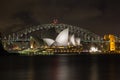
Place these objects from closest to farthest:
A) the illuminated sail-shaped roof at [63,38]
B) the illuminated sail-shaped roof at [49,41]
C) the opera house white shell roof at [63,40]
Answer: the illuminated sail-shaped roof at [63,38]
the opera house white shell roof at [63,40]
the illuminated sail-shaped roof at [49,41]

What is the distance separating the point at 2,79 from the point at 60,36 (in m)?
89.5

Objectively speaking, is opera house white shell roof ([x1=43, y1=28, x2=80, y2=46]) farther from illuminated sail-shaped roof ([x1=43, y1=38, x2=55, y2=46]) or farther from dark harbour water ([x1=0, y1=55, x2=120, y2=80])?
dark harbour water ([x1=0, y1=55, x2=120, y2=80])

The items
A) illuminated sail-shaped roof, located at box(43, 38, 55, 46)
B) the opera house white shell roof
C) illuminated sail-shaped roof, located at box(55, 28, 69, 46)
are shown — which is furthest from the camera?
illuminated sail-shaped roof, located at box(43, 38, 55, 46)

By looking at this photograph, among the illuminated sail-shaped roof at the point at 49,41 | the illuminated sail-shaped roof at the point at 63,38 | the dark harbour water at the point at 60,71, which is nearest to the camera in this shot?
the dark harbour water at the point at 60,71

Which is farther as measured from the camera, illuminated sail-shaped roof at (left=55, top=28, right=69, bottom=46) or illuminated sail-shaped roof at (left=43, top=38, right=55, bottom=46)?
illuminated sail-shaped roof at (left=43, top=38, right=55, bottom=46)

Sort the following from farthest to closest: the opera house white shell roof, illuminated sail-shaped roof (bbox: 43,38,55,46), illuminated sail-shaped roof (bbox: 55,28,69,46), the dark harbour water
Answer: illuminated sail-shaped roof (bbox: 43,38,55,46), the opera house white shell roof, illuminated sail-shaped roof (bbox: 55,28,69,46), the dark harbour water

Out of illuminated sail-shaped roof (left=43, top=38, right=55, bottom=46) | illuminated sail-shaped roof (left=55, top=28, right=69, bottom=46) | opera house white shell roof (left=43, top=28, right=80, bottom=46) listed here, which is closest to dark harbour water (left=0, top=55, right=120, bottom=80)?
illuminated sail-shaped roof (left=55, top=28, right=69, bottom=46)

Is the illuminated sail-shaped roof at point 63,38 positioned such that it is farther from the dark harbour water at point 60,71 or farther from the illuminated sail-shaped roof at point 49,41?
the dark harbour water at point 60,71

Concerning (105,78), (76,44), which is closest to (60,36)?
(76,44)

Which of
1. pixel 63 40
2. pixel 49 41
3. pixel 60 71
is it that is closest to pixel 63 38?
pixel 63 40

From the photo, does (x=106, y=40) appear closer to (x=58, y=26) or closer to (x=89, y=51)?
(x=89, y=51)

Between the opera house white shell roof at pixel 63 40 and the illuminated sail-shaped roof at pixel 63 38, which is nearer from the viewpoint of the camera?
the illuminated sail-shaped roof at pixel 63 38

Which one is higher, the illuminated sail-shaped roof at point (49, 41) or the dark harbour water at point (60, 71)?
the illuminated sail-shaped roof at point (49, 41)

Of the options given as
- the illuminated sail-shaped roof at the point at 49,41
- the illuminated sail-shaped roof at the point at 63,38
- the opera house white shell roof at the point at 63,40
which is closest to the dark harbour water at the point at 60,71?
the illuminated sail-shaped roof at the point at 63,38
